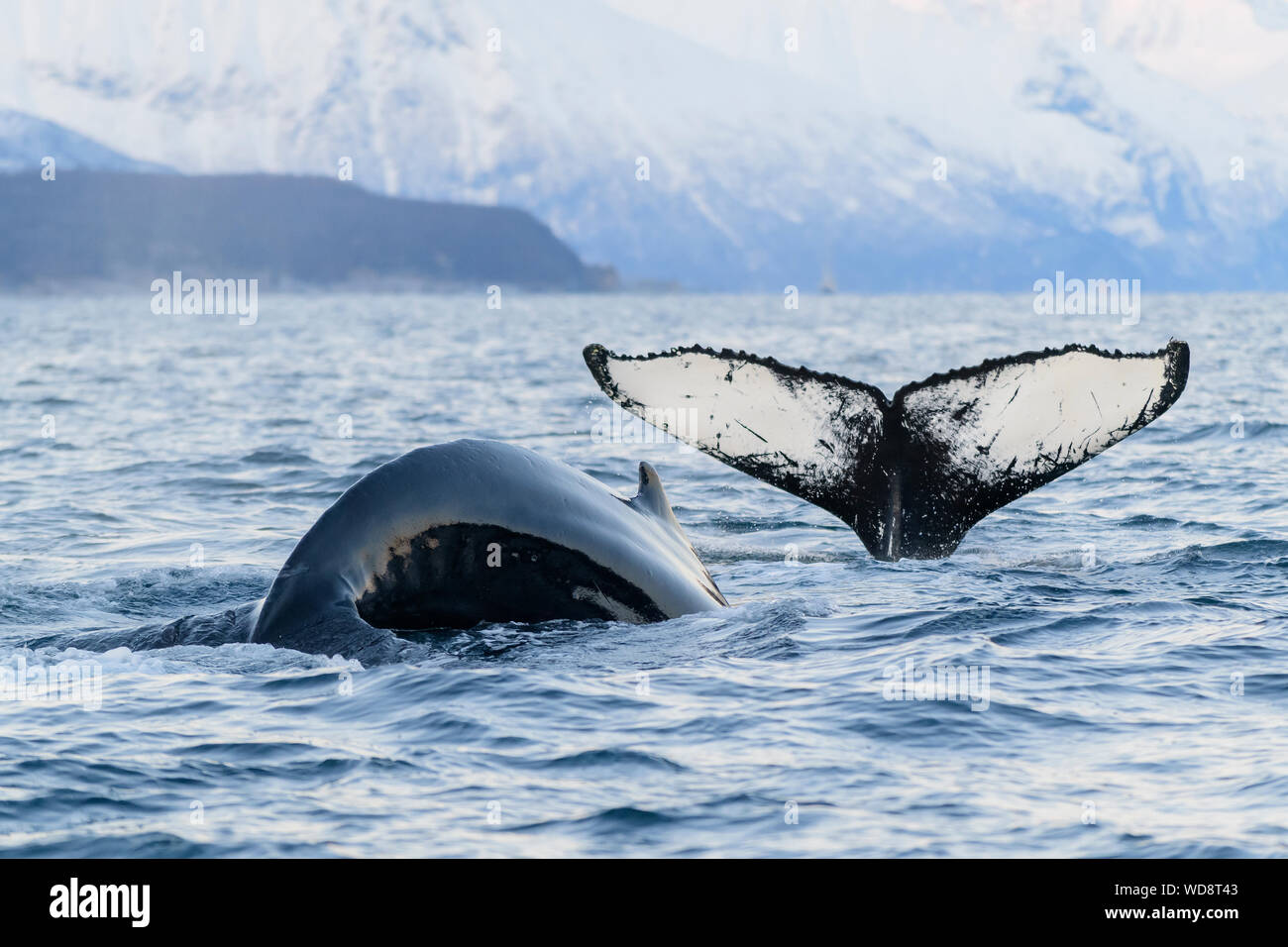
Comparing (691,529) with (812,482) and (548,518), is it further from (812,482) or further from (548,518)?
(548,518)

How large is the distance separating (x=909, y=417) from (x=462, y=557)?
3.07 metres

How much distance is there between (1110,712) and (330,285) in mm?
198111

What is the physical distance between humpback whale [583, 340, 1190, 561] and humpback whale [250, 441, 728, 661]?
1.01 metres

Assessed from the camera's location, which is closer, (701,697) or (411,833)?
(411,833)

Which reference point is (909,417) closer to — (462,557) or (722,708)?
(722,708)

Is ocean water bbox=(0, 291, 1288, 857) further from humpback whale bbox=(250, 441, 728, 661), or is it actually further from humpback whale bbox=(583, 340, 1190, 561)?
humpback whale bbox=(583, 340, 1190, 561)

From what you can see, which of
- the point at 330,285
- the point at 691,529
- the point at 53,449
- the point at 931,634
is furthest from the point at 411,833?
the point at 330,285

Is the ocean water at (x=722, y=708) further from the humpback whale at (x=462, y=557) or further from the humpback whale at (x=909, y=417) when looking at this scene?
the humpback whale at (x=909, y=417)

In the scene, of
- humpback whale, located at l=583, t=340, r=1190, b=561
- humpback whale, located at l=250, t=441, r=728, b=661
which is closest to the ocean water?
humpback whale, located at l=250, t=441, r=728, b=661

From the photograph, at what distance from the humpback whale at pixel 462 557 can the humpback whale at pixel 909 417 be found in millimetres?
1010

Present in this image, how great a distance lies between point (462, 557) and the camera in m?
7.01
